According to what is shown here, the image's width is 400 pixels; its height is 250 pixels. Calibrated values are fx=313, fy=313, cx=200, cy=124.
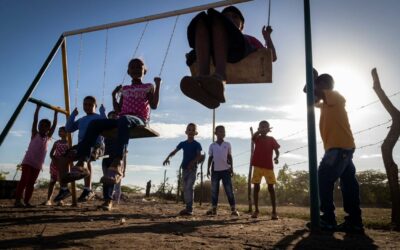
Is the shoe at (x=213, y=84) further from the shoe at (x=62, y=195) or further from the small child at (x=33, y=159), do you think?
the shoe at (x=62, y=195)

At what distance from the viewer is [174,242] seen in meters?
2.37

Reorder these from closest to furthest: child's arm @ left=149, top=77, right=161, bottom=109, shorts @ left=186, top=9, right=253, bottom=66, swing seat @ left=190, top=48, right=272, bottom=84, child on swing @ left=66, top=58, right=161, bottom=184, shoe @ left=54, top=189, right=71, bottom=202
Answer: shorts @ left=186, top=9, right=253, bottom=66
swing seat @ left=190, top=48, right=272, bottom=84
child on swing @ left=66, top=58, right=161, bottom=184
child's arm @ left=149, top=77, right=161, bottom=109
shoe @ left=54, top=189, right=71, bottom=202

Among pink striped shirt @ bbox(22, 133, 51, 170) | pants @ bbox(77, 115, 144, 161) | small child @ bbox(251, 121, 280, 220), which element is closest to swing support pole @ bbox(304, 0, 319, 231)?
pants @ bbox(77, 115, 144, 161)

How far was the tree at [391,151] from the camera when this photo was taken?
218 inches

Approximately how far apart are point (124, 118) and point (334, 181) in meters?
2.53

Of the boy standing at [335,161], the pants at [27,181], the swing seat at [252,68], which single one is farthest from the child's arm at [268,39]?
the pants at [27,181]

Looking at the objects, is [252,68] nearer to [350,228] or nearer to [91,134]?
[91,134]

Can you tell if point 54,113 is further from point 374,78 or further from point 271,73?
point 374,78

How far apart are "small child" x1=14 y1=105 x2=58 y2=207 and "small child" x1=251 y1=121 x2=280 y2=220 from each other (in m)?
3.80

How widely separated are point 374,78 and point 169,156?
14.9 feet

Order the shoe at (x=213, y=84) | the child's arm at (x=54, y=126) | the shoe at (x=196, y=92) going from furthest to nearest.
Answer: the child's arm at (x=54, y=126), the shoe at (x=196, y=92), the shoe at (x=213, y=84)

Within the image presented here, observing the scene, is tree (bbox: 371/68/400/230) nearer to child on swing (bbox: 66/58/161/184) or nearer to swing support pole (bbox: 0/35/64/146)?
child on swing (bbox: 66/58/161/184)

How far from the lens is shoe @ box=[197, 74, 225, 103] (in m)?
2.74

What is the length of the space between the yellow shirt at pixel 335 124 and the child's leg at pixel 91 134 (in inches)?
99.6
